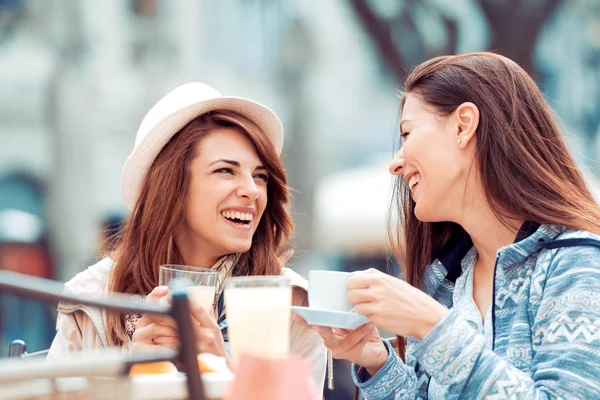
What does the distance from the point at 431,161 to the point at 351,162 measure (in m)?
7.51

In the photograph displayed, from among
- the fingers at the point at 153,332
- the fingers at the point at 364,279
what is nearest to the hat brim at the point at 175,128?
the fingers at the point at 153,332

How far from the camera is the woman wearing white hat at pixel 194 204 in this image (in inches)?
94.1

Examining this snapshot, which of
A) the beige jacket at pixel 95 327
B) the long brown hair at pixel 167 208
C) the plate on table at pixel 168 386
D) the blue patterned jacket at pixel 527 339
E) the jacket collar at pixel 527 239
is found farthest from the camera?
the long brown hair at pixel 167 208

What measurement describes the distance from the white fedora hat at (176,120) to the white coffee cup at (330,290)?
0.95m

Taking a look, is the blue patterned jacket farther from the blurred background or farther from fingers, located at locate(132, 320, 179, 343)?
the blurred background

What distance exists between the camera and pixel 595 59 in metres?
9.24

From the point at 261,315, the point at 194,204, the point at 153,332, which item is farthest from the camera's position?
the point at 194,204

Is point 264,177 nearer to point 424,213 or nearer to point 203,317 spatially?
point 424,213

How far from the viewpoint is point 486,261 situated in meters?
2.11

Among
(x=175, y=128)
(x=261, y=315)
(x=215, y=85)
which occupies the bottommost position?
(x=261, y=315)

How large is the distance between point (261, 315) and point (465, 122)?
982 millimetres

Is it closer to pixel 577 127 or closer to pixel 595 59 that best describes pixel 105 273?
pixel 577 127

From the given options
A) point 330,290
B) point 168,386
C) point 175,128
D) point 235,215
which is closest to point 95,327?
point 235,215

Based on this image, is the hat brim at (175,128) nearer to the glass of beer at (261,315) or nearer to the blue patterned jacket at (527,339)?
the blue patterned jacket at (527,339)
